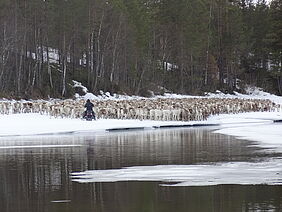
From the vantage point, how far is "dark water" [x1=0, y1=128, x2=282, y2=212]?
11.6 metres

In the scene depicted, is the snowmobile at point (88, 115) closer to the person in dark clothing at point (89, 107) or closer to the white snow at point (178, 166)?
the person in dark clothing at point (89, 107)

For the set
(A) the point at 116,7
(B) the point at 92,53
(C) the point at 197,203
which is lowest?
(C) the point at 197,203

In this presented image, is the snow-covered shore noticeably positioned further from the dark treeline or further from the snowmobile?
the dark treeline

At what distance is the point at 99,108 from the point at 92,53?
96.0ft

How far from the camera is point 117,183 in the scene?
14.2 m

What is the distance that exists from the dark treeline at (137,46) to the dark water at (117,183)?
1225 inches

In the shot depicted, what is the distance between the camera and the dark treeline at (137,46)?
6044cm

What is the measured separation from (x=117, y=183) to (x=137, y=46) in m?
59.9

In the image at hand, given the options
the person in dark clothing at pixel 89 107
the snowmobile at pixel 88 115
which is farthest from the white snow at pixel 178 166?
the person in dark clothing at pixel 89 107

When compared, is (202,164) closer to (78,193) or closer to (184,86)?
(78,193)

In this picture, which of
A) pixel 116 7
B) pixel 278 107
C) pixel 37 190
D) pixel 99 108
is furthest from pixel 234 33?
pixel 37 190

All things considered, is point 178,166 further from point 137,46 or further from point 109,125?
point 137,46

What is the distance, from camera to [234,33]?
282 ft

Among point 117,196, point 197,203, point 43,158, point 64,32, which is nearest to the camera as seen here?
point 197,203
